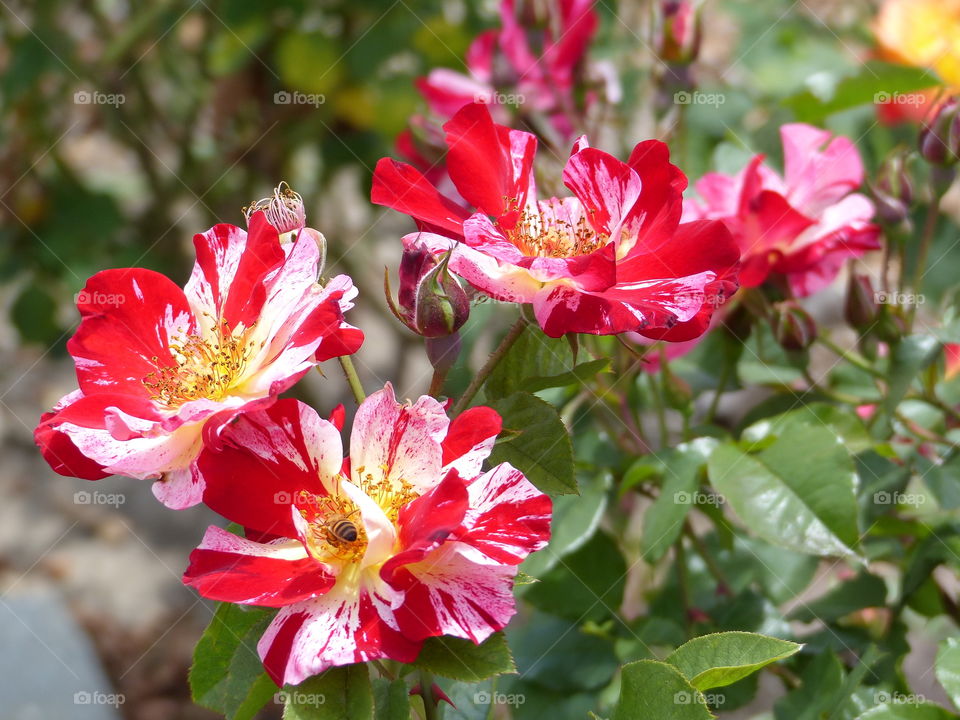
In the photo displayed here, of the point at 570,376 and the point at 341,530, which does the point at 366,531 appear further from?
the point at 570,376

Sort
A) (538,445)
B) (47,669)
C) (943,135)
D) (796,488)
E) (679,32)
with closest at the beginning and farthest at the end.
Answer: (538,445), (796,488), (943,135), (679,32), (47,669)

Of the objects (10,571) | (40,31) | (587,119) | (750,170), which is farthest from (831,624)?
(10,571)

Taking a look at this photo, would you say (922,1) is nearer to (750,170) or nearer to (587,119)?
(587,119)

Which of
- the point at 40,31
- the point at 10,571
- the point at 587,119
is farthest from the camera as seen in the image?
the point at 10,571

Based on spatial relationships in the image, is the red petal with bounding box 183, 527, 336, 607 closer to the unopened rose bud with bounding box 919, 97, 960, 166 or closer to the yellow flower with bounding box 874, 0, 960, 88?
the unopened rose bud with bounding box 919, 97, 960, 166

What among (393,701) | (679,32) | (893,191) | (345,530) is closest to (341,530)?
(345,530)

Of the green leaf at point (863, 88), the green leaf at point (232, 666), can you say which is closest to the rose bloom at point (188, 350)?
the green leaf at point (232, 666)

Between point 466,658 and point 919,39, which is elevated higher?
point 919,39
